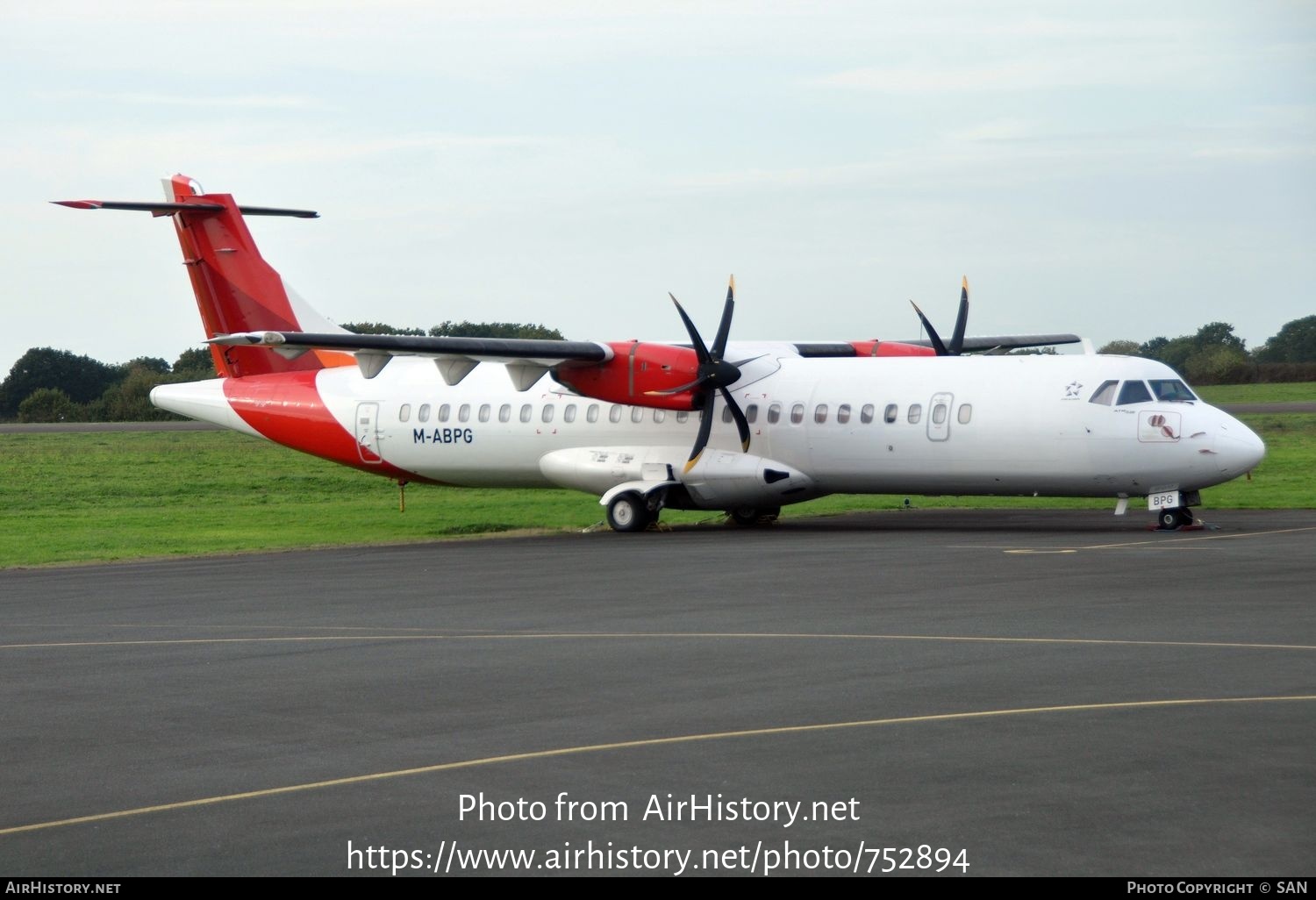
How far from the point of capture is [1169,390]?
24.5 m

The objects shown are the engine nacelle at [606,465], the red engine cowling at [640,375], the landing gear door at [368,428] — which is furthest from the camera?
the landing gear door at [368,428]

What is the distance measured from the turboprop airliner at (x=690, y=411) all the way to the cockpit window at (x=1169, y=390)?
3 centimetres

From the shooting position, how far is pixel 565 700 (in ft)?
34.8

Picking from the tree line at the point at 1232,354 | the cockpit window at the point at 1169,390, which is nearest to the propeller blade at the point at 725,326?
the cockpit window at the point at 1169,390

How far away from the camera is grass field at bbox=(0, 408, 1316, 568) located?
2875cm

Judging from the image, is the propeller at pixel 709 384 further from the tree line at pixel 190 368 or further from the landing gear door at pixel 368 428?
the tree line at pixel 190 368

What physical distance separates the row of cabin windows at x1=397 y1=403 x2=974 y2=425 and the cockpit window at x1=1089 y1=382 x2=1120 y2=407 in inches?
78.3

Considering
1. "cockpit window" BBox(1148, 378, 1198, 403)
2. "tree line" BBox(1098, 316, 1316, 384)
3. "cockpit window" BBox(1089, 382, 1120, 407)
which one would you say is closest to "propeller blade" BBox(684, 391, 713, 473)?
"cockpit window" BBox(1089, 382, 1120, 407)

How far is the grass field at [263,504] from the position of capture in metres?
28.8

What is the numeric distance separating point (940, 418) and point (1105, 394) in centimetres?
265

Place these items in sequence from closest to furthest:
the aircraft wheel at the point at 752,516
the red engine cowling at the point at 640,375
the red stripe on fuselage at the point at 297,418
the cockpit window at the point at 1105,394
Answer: the cockpit window at the point at 1105,394, the red engine cowling at the point at 640,375, the aircraft wheel at the point at 752,516, the red stripe on fuselage at the point at 297,418

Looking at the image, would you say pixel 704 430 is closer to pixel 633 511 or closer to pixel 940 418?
pixel 633 511

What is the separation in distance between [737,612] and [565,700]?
4938mm
